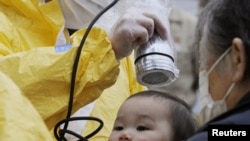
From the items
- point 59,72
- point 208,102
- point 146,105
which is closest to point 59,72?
point 59,72

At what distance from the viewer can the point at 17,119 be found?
8.57 ft

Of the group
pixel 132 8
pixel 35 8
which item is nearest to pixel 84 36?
pixel 132 8

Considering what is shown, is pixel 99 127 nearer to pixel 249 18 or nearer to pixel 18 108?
pixel 18 108

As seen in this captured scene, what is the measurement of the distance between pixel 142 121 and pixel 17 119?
Answer: 585 millimetres

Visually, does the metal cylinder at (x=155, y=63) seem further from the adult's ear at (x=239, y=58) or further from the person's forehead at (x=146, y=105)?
the adult's ear at (x=239, y=58)

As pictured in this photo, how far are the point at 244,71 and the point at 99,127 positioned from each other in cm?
68

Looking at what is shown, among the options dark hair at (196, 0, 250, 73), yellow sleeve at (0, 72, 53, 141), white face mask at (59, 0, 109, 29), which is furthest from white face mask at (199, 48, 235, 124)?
white face mask at (59, 0, 109, 29)

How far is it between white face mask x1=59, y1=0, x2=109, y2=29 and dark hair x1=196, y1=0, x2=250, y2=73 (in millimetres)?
714

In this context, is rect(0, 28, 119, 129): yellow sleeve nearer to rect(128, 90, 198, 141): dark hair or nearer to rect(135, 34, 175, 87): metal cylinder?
rect(135, 34, 175, 87): metal cylinder

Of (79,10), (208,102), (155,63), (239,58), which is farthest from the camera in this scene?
(79,10)

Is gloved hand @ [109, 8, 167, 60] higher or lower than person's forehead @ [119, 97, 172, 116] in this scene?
higher

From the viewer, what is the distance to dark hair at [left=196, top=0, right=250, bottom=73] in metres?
2.54

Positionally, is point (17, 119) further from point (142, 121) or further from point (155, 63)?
point (142, 121)

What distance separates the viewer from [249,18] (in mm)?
2535
